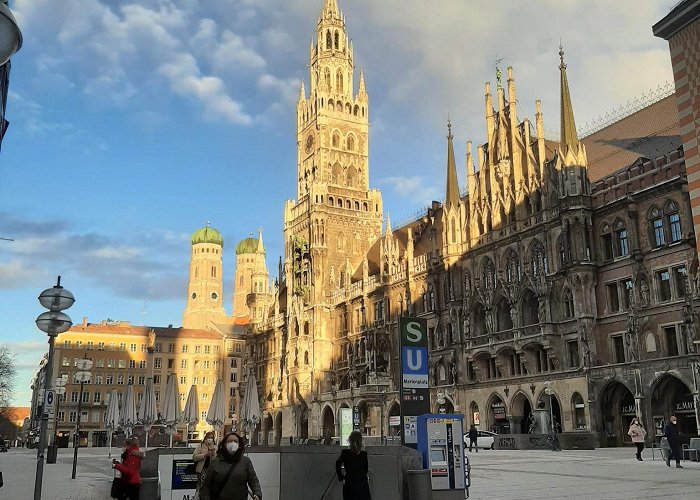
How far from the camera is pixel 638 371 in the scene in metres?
39.3

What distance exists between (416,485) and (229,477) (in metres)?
5.21

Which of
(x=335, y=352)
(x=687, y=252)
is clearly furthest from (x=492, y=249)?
(x=335, y=352)

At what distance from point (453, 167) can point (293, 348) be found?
28.8m

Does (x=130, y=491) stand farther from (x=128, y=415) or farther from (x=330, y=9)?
(x=330, y=9)

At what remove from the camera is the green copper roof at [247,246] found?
178 metres

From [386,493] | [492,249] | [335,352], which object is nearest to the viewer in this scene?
[386,493]

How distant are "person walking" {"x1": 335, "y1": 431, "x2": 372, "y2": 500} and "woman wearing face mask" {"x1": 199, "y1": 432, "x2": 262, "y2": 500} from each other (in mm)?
3212

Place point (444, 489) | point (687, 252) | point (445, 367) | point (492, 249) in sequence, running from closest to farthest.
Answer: point (444, 489), point (687, 252), point (492, 249), point (445, 367)

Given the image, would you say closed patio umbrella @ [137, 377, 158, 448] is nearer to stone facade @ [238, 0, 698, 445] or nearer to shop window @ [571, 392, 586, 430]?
stone facade @ [238, 0, 698, 445]

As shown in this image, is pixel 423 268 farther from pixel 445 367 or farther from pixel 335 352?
pixel 335 352

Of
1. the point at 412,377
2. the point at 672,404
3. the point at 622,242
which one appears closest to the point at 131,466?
the point at 412,377

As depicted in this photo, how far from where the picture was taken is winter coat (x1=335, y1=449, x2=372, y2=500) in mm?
10828

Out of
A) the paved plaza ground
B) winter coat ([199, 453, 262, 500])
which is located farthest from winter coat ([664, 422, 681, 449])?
winter coat ([199, 453, 262, 500])

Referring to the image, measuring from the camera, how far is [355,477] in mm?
10867
